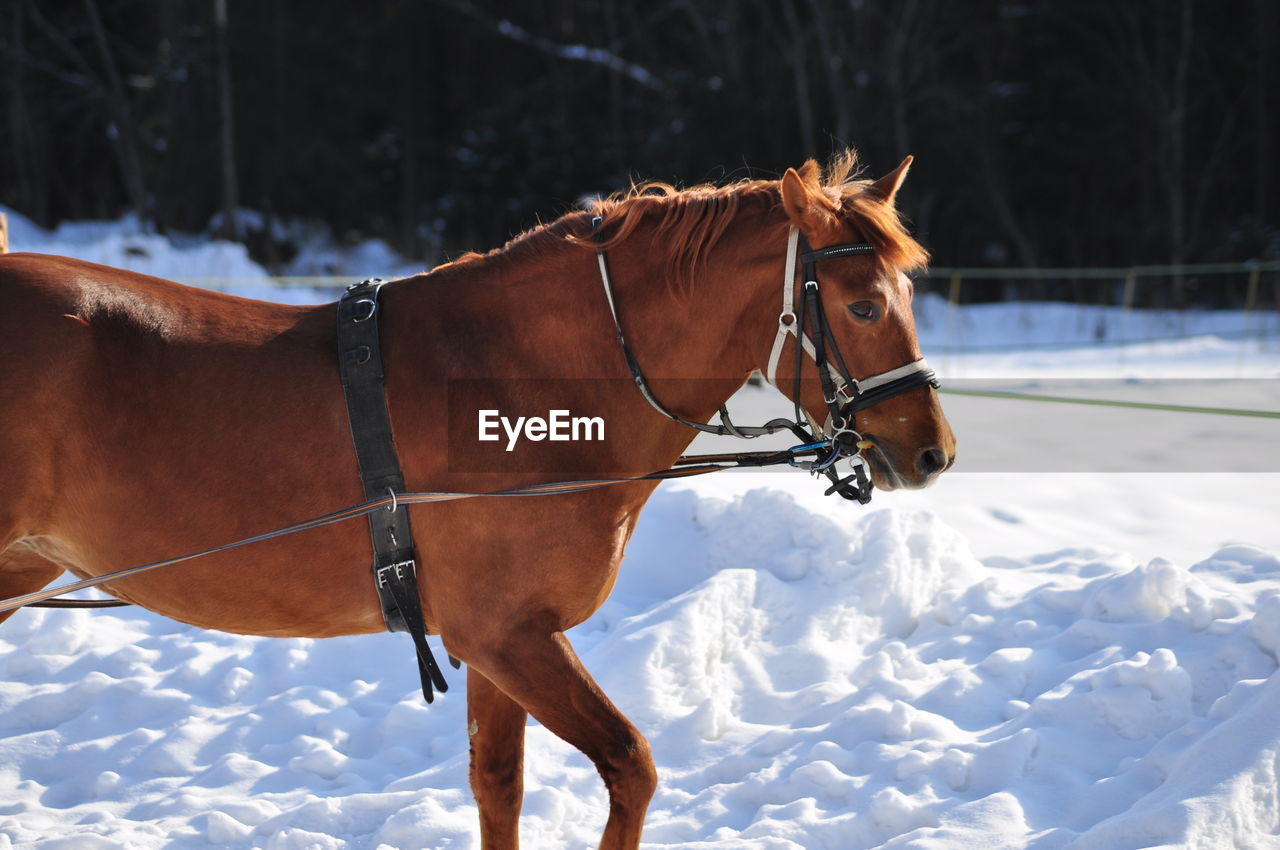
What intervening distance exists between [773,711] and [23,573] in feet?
8.60

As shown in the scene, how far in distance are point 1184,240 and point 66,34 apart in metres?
22.6

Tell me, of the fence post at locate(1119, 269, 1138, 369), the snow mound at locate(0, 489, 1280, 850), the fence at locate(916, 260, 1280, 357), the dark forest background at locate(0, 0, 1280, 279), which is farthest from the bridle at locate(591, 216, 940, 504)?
the dark forest background at locate(0, 0, 1280, 279)

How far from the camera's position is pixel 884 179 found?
110 inches

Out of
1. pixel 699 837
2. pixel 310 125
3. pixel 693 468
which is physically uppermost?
pixel 310 125

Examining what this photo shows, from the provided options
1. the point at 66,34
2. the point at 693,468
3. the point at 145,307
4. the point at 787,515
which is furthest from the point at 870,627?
the point at 66,34

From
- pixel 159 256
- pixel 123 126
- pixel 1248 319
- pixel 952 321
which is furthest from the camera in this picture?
pixel 123 126

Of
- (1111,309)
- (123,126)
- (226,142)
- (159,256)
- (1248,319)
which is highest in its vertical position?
(123,126)

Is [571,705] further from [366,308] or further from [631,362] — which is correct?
[366,308]

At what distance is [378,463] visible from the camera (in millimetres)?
2652

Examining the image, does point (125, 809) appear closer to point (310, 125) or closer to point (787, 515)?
point (787, 515)

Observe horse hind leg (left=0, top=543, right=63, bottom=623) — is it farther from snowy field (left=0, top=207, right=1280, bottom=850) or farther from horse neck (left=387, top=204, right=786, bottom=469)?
horse neck (left=387, top=204, right=786, bottom=469)

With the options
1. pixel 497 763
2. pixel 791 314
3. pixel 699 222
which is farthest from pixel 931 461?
pixel 497 763

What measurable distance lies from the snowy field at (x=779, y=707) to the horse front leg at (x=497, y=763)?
16.4 inches

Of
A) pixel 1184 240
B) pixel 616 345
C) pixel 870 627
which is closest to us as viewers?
pixel 616 345
